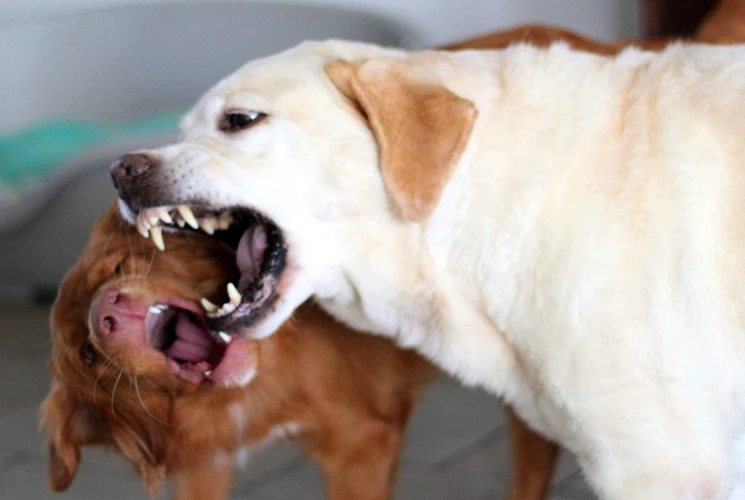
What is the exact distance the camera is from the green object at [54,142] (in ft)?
14.3

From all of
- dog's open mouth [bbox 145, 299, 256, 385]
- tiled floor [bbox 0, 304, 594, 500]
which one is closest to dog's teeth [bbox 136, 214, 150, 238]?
dog's open mouth [bbox 145, 299, 256, 385]

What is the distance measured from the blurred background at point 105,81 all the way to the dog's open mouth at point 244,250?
134cm

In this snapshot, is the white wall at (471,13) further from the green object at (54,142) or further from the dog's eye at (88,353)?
the dog's eye at (88,353)

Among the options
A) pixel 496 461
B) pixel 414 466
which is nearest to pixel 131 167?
pixel 414 466

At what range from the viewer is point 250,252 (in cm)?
201

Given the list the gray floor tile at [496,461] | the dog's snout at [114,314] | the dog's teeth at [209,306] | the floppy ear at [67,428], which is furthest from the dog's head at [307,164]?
the gray floor tile at [496,461]

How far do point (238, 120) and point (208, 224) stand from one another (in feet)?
0.85

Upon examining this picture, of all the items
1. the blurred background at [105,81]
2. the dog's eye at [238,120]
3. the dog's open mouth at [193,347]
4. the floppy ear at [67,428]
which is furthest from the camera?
the blurred background at [105,81]

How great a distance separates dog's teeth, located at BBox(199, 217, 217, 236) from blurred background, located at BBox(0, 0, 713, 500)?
138cm

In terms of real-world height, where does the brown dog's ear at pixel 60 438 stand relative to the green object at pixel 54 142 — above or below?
above

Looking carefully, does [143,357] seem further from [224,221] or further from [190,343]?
[224,221]

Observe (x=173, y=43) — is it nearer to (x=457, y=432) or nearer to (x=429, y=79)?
(x=457, y=432)

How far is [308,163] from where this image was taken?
5.90ft

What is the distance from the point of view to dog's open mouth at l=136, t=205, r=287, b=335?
1857mm
